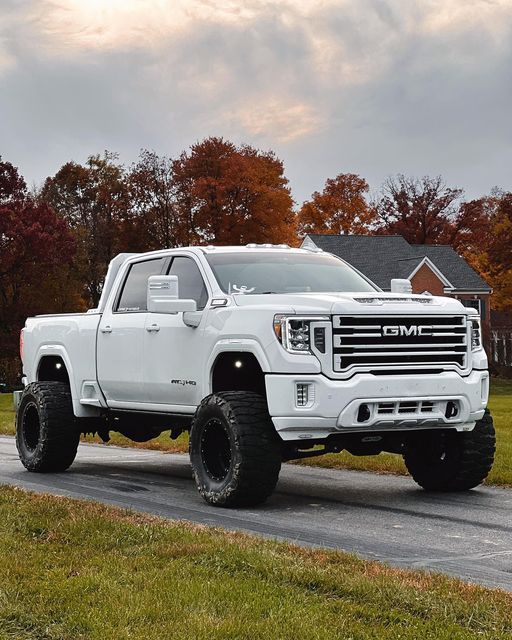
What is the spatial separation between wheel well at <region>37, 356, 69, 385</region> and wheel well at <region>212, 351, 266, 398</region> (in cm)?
341

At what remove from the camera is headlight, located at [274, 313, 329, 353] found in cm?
898

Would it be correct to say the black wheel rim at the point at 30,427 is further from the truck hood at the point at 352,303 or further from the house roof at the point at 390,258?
the house roof at the point at 390,258

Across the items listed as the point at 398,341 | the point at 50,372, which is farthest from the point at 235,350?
the point at 50,372

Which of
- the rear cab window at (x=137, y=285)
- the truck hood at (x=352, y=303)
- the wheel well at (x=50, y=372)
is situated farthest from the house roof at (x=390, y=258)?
the truck hood at (x=352, y=303)

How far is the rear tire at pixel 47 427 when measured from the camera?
12.2 metres

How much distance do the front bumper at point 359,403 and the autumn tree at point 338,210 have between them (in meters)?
69.2

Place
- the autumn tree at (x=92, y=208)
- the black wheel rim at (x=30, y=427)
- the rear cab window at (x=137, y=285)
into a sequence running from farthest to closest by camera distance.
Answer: the autumn tree at (x=92, y=208), the black wheel rim at (x=30, y=427), the rear cab window at (x=137, y=285)

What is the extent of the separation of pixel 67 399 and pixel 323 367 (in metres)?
4.23

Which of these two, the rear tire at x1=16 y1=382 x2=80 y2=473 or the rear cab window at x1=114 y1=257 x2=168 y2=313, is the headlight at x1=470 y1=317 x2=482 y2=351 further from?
the rear tire at x1=16 y1=382 x2=80 y2=473

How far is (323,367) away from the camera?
8984 mm

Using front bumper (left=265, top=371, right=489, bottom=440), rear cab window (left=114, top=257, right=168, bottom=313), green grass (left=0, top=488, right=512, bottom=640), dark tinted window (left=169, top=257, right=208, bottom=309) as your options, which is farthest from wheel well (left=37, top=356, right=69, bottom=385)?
green grass (left=0, top=488, right=512, bottom=640)

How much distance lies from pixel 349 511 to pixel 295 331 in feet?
5.24

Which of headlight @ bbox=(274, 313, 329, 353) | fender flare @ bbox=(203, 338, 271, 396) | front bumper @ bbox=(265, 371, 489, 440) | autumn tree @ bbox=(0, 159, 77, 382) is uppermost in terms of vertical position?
autumn tree @ bbox=(0, 159, 77, 382)

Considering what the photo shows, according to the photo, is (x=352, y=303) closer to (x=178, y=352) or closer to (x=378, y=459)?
(x=178, y=352)
